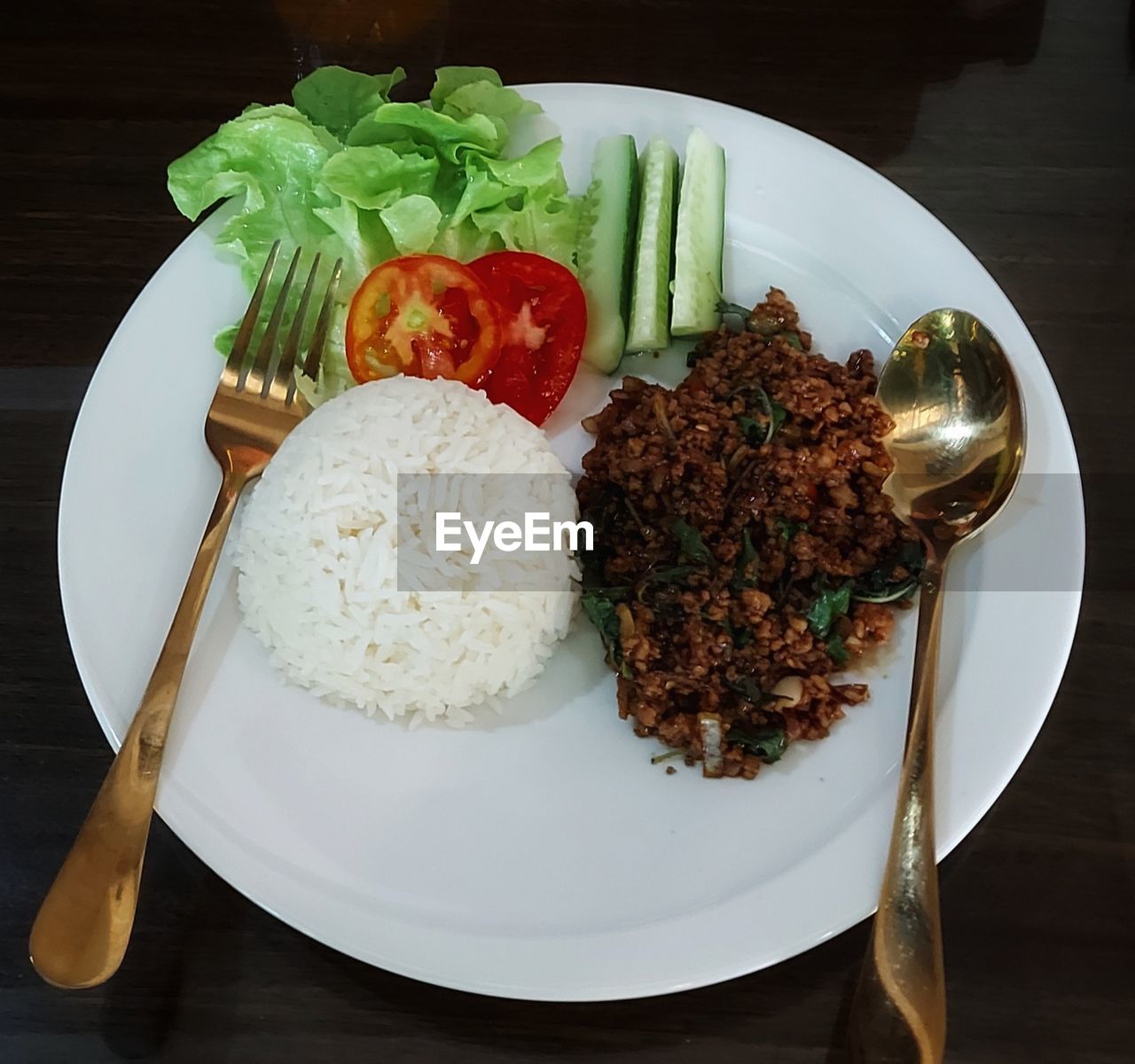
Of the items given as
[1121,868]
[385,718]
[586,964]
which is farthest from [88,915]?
[1121,868]

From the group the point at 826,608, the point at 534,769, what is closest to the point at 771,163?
the point at 826,608

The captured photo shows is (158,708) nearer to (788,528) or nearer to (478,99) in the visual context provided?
(788,528)

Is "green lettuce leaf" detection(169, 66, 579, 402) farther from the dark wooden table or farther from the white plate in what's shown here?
the dark wooden table

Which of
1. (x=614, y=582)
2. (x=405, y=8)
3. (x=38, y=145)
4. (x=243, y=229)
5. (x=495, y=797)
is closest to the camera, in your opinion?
(x=495, y=797)

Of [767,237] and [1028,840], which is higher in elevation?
[767,237]

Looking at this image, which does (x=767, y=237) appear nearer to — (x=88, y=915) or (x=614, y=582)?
(x=614, y=582)

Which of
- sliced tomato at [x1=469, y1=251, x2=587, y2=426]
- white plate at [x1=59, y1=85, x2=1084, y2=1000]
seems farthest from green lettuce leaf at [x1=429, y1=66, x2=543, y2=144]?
white plate at [x1=59, y1=85, x2=1084, y2=1000]
